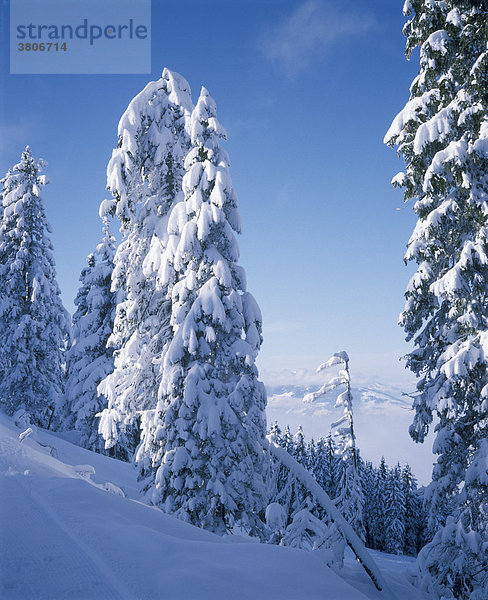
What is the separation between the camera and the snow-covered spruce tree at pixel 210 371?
10.1 meters

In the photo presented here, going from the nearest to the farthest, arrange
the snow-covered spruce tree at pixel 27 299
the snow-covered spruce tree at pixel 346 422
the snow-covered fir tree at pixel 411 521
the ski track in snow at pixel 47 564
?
1. the ski track in snow at pixel 47 564
2. the snow-covered spruce tree at pixel 346 422
3. the snow-covered spruce tree at pixel 27 299
4. the snow-covered fir tree at pixel 411 521

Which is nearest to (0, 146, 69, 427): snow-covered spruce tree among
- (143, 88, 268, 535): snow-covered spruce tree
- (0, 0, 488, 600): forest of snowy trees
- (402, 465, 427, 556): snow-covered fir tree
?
(0, 0, 488, 600): forest of snowy trees

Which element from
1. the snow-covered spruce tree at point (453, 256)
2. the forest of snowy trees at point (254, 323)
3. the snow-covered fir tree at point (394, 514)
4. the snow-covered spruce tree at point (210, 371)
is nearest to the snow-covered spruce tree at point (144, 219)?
the forest of snowy trees at point (254, 323)

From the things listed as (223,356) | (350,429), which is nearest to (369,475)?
(350,429)

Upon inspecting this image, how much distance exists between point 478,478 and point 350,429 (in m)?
10.6

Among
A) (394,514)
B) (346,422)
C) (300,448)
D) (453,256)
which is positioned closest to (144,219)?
(453,256)

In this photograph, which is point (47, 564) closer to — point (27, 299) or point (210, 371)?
point (210, 371)

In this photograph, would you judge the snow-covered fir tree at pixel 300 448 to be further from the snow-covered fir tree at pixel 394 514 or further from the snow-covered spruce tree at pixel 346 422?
the snow-covered spruce tree at pixel 346 422

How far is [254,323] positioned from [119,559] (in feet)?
26.3

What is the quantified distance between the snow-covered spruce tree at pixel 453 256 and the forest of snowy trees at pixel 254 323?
32 millimetres

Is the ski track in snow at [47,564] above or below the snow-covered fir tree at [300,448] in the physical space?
above

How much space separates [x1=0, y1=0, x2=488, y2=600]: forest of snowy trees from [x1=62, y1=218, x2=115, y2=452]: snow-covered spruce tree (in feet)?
24.3

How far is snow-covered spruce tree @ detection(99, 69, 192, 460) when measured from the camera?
460 inches

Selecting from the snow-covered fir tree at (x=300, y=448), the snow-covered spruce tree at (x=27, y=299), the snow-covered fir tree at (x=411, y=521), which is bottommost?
the snow-covered fir tree at (x=411, y=521)
